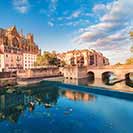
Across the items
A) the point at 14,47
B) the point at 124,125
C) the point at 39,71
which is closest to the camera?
the point at 124,125

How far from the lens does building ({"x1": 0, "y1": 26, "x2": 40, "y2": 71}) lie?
73250 millimetres

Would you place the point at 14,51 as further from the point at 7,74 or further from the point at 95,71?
the point at 95,71

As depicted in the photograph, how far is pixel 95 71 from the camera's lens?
7156cm

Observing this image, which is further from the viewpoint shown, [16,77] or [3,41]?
[3,41]

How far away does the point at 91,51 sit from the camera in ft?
382

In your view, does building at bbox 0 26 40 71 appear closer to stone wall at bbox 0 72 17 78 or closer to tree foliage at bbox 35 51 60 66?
tree foliage at bbox 35 51 60 66

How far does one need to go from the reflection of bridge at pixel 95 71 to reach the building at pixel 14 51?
24.8 meters

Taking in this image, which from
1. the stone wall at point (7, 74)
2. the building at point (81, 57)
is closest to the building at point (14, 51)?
the stone wall at point (7, 74)

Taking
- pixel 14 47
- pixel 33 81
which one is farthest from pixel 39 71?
pixel 14 47

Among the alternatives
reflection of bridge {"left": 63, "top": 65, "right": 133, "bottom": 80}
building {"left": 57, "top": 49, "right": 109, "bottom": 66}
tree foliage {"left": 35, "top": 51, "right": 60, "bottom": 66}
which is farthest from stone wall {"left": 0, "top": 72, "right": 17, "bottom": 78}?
building {"left": 57, "top": 49, "right": 109, "bottom": 66}

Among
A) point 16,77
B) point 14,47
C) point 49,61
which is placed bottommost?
point 16,77

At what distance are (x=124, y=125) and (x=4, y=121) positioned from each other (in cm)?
1508

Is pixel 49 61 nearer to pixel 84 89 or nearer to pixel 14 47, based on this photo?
pixel 14 47

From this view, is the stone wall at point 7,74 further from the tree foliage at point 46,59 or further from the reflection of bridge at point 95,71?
the reflection of bridge at point 95,71
